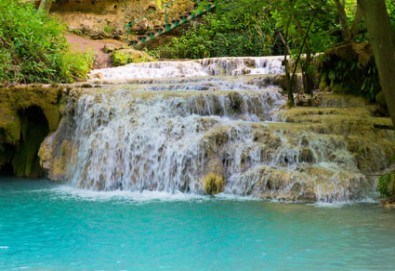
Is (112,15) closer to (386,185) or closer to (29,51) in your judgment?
(29,51)

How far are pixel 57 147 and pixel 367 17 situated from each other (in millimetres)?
8021

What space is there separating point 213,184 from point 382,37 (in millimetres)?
4383

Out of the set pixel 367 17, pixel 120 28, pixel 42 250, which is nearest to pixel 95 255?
pixel 42 250

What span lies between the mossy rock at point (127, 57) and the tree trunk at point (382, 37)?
54.4ft

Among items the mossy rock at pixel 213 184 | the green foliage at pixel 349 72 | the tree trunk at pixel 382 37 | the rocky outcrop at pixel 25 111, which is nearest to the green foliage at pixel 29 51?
the rocky outcrop at pixel 25 111

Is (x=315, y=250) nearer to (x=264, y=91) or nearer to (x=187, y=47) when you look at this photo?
(x=264, y=91)

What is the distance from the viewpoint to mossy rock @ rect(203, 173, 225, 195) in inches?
368

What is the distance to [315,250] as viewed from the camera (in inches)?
216

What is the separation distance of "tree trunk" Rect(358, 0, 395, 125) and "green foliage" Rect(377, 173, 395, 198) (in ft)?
6.99

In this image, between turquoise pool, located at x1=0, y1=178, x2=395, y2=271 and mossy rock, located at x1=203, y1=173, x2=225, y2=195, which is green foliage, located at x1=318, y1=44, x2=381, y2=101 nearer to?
mossy rock, located at x1=203, y1=173, x2=225, y2=195

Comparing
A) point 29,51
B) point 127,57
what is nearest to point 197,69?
point 127,57

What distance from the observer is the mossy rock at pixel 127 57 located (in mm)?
21766

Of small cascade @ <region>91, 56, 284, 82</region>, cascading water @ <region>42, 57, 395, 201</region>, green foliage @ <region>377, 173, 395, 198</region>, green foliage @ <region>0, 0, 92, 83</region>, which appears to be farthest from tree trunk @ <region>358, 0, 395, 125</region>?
small cascade @ <region>91, 56, 284, 82</region>

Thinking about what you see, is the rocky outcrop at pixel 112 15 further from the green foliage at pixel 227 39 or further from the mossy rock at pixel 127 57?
the mossy rock at pixel 127 57
